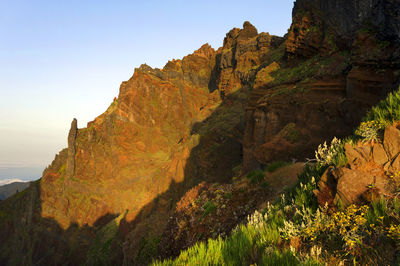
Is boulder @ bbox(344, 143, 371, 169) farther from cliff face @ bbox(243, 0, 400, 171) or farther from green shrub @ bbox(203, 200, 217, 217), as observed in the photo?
cliff face @ bbox(243, 0, 400, 171)

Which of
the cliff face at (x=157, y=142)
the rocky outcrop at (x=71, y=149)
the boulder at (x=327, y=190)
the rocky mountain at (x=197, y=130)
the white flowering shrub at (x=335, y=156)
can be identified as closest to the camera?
the boulder at (x=327, y=190)

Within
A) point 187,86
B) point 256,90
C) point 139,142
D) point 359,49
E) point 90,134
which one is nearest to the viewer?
point 359,49

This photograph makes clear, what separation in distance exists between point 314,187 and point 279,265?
1.93 m

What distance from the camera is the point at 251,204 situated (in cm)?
761

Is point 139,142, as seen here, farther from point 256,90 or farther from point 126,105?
point 256,90

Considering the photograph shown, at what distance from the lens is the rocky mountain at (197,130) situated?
13.5m

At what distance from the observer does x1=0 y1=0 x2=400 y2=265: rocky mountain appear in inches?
530

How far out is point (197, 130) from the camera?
5181cm

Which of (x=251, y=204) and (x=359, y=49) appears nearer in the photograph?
(x=251, y=204)

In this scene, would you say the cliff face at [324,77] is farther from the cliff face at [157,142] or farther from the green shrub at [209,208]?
the cliff face at [157,142]

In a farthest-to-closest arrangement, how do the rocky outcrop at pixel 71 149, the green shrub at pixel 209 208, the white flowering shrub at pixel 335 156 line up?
the rocky outcrop at pixel 71 149
the green shrub at pixel 209 208
the white flowering shrub at pixel 335 156

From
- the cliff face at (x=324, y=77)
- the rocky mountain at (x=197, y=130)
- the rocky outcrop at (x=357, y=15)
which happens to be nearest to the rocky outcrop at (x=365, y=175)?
the rocky mountain at (x=197, y=130)

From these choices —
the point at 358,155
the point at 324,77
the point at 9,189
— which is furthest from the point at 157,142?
the point at 9,189

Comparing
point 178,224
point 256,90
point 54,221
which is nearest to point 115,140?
point 54,221
